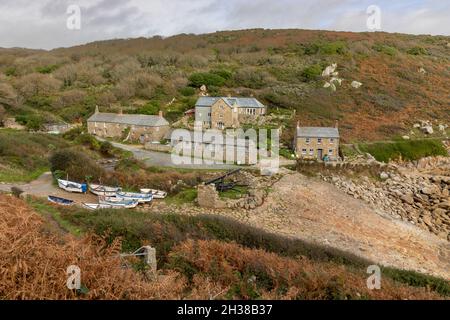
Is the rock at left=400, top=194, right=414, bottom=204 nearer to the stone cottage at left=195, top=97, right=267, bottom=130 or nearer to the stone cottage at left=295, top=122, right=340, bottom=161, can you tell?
the stone cottage at left=295, top=122, right=340, bottom=161

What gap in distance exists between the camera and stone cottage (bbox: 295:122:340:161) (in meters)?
32.4

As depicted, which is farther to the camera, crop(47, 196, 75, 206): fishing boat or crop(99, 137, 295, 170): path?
crop(99, 137, 295, 170): path

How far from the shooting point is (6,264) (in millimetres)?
6234

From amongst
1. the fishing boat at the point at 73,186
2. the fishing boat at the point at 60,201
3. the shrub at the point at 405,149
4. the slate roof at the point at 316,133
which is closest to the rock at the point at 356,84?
the shrub at the point at 405,149

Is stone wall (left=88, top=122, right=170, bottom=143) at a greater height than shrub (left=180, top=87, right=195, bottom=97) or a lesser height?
lesser

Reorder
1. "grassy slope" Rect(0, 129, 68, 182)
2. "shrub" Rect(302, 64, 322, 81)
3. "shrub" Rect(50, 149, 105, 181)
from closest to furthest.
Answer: "shrub" Rect(50, 149, 105, 181)
"grassy slope" Rect(0, 129, 68, 182)
"shrub" Rect(302, 64, 322, 81)

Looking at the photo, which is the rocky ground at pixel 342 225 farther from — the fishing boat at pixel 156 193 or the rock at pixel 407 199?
the rock at pixel 407 199

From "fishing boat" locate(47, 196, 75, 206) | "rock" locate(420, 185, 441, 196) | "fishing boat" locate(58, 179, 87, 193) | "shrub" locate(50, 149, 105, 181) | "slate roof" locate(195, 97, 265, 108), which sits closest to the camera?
"fishing boat" locate(47, 196, 75, 206)

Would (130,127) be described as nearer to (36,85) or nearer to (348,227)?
(348,227)

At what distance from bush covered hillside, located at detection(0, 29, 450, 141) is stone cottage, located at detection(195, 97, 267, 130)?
4.29 m

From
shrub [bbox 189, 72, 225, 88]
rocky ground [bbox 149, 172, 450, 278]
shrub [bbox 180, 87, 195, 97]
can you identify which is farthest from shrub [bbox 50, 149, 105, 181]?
shrub [bbox 189, 72, 225, 88]

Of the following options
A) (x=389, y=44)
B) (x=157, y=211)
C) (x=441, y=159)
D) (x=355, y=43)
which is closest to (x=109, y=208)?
(x=157, y=211)

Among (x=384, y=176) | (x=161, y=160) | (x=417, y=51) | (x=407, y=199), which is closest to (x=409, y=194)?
(x=407, y=199)

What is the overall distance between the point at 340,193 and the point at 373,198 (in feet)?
7.14
